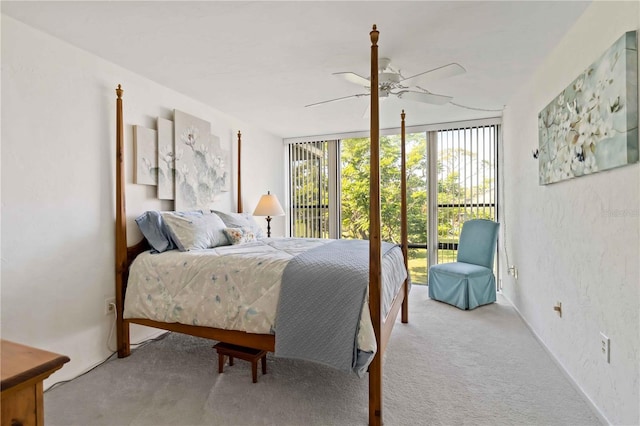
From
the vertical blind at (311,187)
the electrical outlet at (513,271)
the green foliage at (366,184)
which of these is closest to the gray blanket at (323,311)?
the electrical outlet at (513,271)

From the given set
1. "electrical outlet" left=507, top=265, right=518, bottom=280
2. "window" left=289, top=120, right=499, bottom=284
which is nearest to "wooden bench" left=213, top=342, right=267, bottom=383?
"electrical outlet" left=507, top=265, right=518, bottom=280

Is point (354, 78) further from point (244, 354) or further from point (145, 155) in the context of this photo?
point (244, 354)

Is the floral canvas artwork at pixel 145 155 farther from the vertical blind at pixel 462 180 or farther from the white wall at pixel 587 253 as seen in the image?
the vertical blind at pixel 462 180

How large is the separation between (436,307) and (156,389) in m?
2.91

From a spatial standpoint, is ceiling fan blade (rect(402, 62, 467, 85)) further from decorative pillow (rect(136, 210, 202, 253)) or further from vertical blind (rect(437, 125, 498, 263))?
vertical blind (rect(437, 125, 498, 263))

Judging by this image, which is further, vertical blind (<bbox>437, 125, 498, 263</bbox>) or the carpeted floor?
vertical blind (<bbox>437, 125, 498, 263</bbox>)

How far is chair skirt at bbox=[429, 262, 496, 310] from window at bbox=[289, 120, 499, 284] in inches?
35.7

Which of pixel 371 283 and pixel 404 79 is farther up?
pixel 404 79

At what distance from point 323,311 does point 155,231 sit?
1.69m

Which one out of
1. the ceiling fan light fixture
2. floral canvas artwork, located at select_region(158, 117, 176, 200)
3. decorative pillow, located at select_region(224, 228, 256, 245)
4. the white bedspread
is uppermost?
the ceiling fan light fixture

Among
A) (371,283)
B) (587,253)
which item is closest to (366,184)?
(587,253)

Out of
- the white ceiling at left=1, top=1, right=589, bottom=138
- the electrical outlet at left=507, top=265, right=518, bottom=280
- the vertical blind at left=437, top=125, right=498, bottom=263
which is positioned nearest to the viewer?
the white ceiling at left=1, top=1, right=589, bottom=138

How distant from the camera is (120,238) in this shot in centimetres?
253

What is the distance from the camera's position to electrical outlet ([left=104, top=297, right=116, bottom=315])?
2.50m
